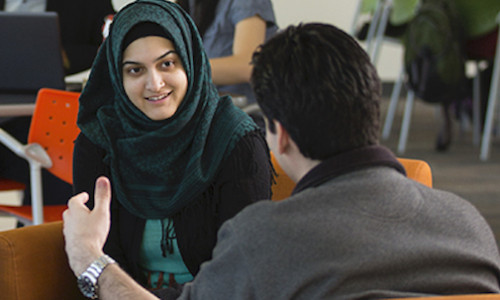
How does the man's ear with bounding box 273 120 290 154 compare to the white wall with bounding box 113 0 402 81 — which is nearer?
the man's ear with bounding box 273 120 290 154

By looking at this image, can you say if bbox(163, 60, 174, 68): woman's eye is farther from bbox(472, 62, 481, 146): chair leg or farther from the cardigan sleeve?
bbox(472, 62, 481, 146): chair leg

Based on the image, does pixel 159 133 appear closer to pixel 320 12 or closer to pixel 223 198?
pixel 223 198

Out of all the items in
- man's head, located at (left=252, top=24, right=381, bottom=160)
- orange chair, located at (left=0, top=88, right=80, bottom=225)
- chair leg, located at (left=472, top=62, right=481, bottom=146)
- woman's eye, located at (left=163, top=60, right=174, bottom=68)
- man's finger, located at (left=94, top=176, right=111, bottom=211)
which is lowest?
chair leg, located at (left=472, top=62, right=481, bottom=146)

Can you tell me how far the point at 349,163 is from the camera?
87 cm

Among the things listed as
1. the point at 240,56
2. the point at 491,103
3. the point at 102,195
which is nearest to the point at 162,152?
the point at 102,195

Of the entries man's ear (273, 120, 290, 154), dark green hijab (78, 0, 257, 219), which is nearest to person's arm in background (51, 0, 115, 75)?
dark green hijab (78, 0, 257, 219)

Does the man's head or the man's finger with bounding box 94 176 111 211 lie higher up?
the man's head

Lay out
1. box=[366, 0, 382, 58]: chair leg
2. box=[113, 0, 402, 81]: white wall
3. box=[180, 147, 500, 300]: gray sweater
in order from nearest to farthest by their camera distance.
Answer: box=[180, 147, 500, 300]: gray sweater → box=[366, 0, 382, 58]: chair leg → box=[113, 0, 402, 81]: white wall

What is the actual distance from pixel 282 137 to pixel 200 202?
1.61ft

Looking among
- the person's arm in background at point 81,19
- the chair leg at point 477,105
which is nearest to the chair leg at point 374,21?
the chair leg at point 477,105

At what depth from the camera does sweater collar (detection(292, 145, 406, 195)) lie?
34.1 inches

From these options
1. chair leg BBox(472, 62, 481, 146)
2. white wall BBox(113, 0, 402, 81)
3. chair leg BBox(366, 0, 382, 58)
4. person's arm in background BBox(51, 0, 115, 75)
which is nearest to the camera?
person's arm in background BBox(51, 0, 115, 75)

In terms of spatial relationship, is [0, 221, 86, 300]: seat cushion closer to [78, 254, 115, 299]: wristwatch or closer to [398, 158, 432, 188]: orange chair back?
[78, 254, 115, 299]: wristwatch

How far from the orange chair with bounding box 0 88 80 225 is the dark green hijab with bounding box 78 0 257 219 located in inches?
19.4
